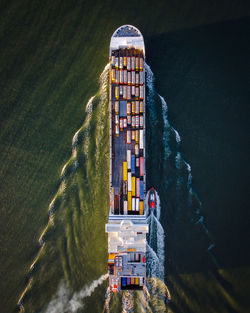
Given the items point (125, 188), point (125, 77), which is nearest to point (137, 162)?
point (125, 188)

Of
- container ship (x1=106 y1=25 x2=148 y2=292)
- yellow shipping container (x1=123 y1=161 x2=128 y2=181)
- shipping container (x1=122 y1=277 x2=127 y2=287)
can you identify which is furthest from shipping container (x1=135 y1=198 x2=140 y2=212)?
shipping container (x1=122 y1=277 x2=127 y2=287)

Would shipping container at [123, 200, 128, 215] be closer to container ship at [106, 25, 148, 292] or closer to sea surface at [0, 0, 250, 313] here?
container ship at [106, 25, 148, 292]

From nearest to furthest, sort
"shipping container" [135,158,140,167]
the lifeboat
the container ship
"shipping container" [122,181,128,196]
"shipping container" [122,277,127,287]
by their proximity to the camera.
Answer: the container ship, "shipping container" [122,277,127,287], "shipping container" [122,181,128,196], "shipping container" [135,158,140,167], the lifeboat

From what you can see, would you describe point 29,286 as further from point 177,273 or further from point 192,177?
point 192,177

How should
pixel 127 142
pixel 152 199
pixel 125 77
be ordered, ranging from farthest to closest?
1. pixel 152 199
2. pixel 125 77
3. pixel 127 142

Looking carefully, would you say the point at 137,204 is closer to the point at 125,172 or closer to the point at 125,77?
the point at 125,172

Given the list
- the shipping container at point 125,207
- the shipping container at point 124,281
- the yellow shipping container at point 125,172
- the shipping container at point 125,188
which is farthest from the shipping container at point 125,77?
the shipping container at point 124,281

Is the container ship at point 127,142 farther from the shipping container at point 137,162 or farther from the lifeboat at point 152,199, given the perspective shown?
the lifeboat at point 152,199
